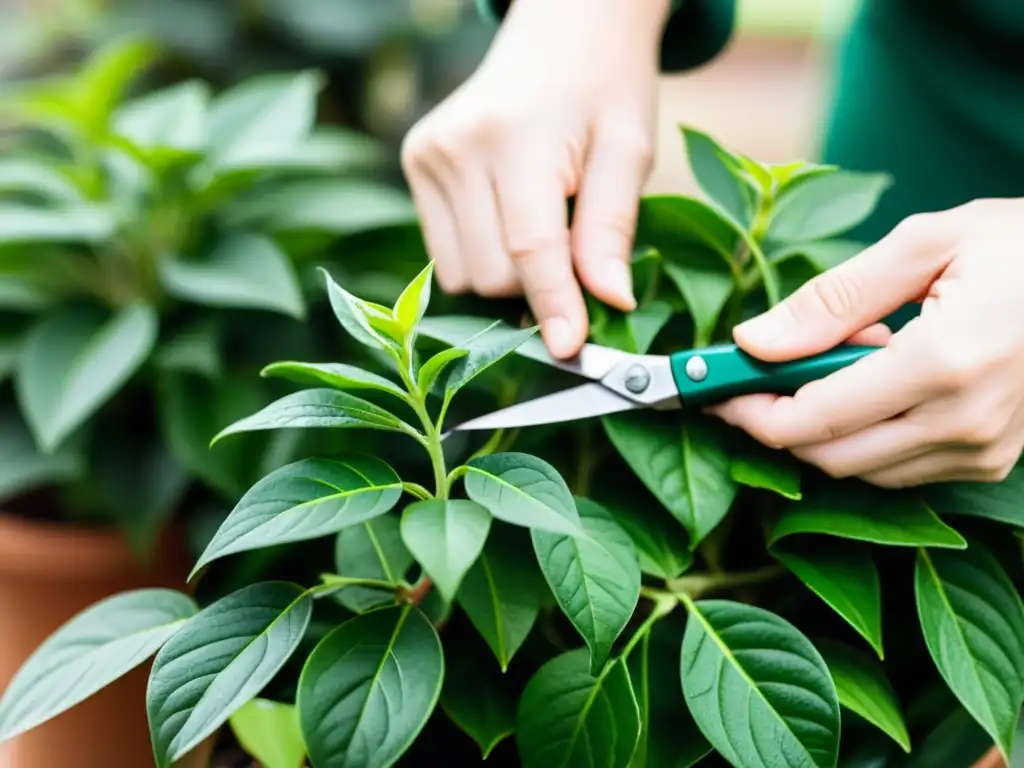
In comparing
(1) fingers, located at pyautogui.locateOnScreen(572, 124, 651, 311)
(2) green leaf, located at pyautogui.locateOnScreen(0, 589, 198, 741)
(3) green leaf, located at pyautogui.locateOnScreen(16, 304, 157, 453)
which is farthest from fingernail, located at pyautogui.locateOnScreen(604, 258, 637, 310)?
(3) green leaf, located at pyautogui.locateOnScreen(16, 304, 157, 453)

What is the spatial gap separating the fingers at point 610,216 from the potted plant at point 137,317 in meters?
0.27

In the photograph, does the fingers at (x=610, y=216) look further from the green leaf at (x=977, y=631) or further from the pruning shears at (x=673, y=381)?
the green leaf at (x=977, y=631)

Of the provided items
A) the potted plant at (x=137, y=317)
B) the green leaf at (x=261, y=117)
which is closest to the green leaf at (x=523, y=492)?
the potted plant at (x=137, y=317)

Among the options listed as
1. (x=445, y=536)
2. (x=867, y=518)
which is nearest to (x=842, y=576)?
(x=867, y=518)

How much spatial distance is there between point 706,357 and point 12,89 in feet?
3.68

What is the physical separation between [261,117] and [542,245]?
20.2 inches

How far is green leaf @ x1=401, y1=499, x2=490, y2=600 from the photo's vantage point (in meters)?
0.38

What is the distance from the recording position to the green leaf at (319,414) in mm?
448

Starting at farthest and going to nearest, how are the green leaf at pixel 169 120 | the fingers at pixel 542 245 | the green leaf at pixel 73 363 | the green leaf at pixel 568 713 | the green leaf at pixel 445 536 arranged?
the green leaf at pixel 169 120
the green leaf at pixel 73 363
the fingers at pixel 542 245
the green leaf at pixel 568 713
the green leaf at pixel 445 536

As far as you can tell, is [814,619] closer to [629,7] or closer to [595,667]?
[595,667]

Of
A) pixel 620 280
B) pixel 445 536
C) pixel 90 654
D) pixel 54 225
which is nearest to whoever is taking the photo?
pixel 445 536

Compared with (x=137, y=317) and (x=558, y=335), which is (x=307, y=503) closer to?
(x=558, y=335)

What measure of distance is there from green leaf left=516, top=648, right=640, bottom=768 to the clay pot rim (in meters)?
0.52

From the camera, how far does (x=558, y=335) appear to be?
0.58 m
